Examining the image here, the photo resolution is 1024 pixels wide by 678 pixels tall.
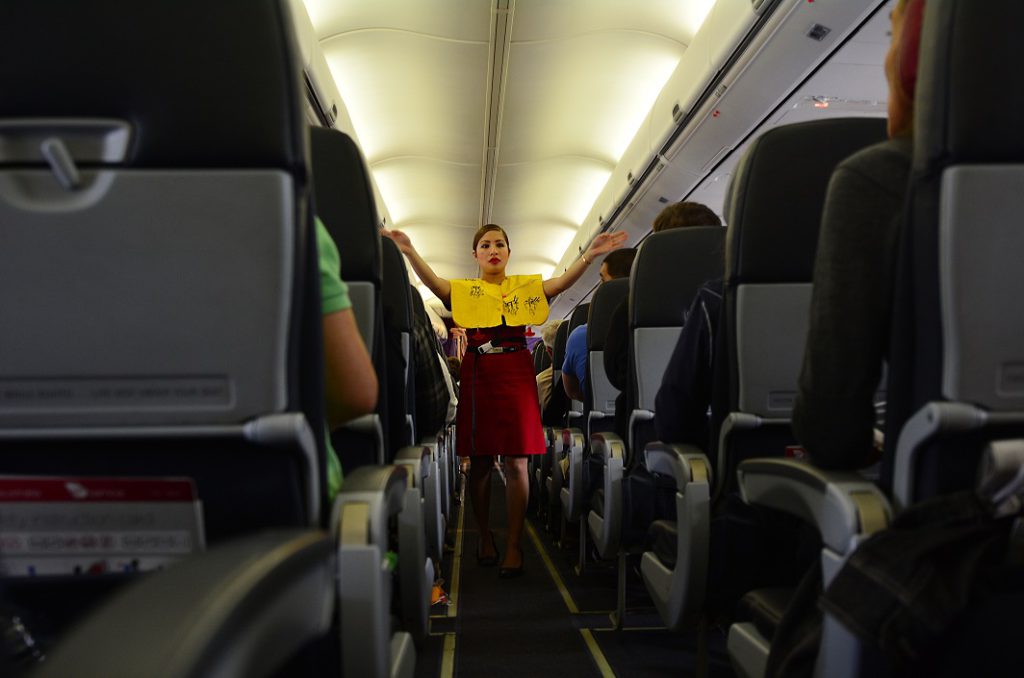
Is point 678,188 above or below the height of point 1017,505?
above

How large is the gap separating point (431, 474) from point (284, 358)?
1958mm

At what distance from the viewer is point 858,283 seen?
3.91 feet

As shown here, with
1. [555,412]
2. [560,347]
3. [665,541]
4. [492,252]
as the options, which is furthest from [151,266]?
[555,412]

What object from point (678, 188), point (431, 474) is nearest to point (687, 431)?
point (431, 474)

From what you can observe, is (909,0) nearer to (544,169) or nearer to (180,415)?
(180,415)

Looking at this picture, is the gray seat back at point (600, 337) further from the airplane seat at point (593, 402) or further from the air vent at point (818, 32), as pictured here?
the air vent at point (818, 32)

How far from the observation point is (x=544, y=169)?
9.58 meters

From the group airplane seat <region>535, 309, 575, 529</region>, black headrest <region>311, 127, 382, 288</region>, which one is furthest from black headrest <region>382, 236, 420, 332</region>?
airplane seat <region>535, 309, 575, 529</region>

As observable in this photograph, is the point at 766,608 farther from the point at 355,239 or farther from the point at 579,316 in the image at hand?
the point at 579,316

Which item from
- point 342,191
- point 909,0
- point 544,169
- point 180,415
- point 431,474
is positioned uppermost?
point 544,169

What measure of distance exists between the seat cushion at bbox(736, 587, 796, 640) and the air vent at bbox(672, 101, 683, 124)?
16.3 ft

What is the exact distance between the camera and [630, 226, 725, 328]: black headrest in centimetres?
255

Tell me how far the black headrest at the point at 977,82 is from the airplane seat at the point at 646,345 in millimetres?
1535

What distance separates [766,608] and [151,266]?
4.35 feet
